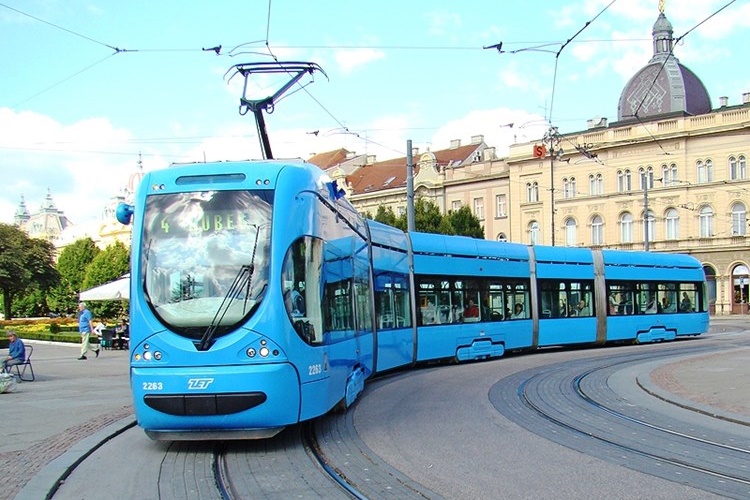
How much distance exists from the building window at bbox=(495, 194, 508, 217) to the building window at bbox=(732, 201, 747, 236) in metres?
19.6

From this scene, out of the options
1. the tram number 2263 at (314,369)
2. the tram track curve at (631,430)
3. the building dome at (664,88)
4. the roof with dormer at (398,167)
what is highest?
the building dome at (664,88)

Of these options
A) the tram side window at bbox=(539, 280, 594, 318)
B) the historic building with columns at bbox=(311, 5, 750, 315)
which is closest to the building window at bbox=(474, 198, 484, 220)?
the historic building with columns at bbox=(311, 5, 750, 315)

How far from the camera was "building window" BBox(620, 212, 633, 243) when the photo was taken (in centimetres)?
6550

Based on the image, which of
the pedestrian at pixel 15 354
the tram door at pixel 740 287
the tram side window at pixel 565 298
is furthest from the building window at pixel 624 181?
the pedestrian at pixel 15 354

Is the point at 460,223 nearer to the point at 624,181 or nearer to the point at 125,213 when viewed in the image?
the point at 624,181

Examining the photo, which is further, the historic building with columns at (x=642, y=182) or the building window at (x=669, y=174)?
the building window at (x=669, y=174)

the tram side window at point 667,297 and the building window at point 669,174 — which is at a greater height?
the building window at point 669,174

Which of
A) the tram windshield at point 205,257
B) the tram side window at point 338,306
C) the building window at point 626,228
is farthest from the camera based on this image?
the building window at point 626,228

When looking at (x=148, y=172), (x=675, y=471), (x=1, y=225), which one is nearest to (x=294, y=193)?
(x=148, y=172)

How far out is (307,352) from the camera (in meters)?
9.23

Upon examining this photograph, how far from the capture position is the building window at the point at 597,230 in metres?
67.6

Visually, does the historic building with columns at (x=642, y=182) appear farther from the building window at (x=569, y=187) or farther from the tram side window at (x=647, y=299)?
the tram side window at (x=647, y=299)

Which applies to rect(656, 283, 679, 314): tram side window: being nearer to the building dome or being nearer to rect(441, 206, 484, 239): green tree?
rect(441, 206, 484, 239): green tree

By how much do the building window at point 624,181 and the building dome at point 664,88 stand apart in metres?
4.33
